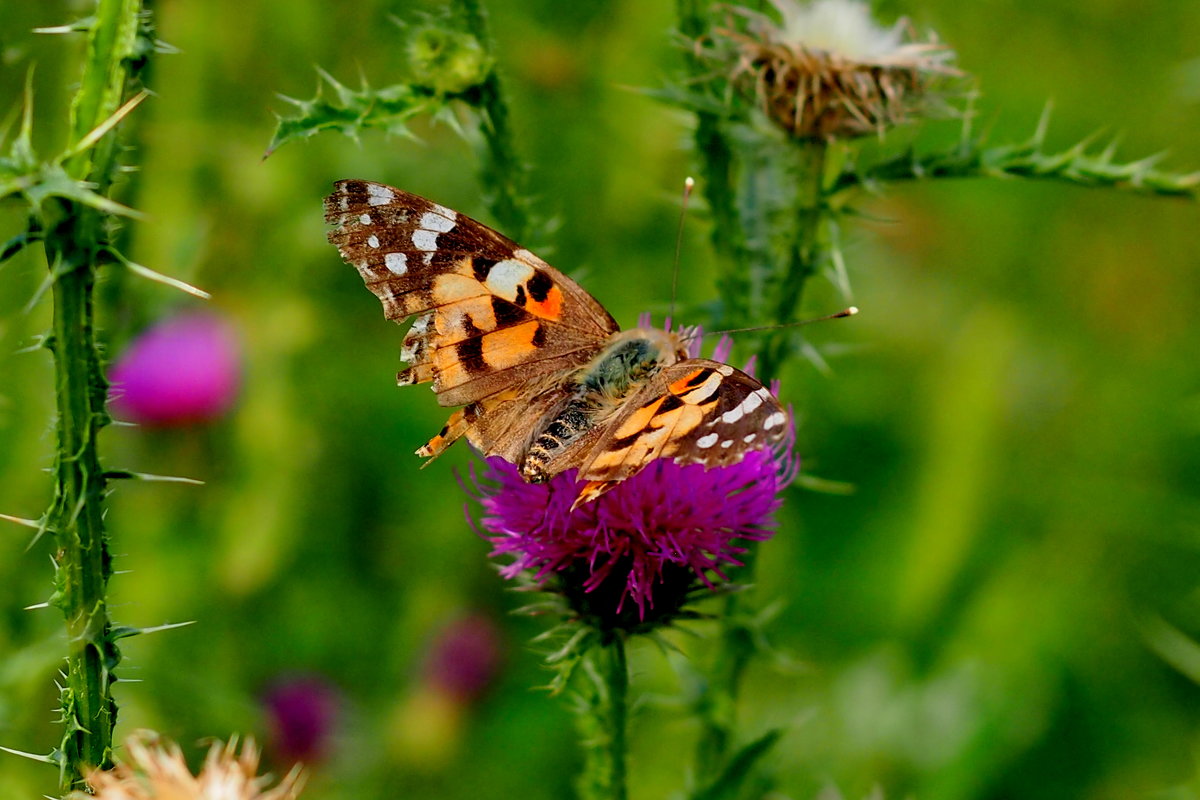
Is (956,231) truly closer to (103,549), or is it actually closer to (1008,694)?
(1008,694)

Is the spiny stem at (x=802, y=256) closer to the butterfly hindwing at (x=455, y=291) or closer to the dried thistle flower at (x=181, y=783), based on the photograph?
the butterfly hindwing at (x=455, y=291)

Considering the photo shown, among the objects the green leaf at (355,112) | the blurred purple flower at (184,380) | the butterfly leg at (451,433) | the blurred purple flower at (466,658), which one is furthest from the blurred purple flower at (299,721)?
the green leaf at (355,112)

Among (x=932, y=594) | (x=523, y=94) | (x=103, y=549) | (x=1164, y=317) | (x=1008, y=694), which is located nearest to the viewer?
(x=103, y=549)

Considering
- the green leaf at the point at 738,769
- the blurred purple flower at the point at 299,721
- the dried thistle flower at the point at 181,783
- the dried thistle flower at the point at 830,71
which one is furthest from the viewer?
the blurred purple flower at the point at 299,721

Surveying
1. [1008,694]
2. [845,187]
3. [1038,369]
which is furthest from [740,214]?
[1038,369]

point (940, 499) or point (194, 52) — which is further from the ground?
point (194, 52)

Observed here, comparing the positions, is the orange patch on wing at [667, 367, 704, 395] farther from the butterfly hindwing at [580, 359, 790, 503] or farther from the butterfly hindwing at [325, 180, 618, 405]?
the butterfly hindwing at [325, 180, 618, 405]

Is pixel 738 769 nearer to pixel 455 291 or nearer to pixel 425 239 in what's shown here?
pixel 455 291
